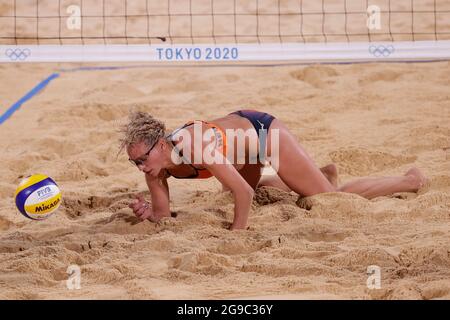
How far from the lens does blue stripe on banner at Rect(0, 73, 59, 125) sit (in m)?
7.69

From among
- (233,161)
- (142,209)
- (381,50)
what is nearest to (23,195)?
(142,209)

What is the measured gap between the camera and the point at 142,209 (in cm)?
521

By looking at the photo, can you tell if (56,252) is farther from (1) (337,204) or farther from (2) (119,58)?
(2) (119,58)

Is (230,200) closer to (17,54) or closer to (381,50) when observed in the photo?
(381,50)

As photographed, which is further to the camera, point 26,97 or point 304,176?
point 26,97

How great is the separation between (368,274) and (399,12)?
234 inches

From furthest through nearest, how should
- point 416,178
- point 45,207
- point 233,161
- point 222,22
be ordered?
1. point 222,22
2. point 416,178
3. point 233,161
4. point 45,207

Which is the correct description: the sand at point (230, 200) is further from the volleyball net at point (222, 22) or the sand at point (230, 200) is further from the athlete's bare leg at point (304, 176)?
the volleyball net at point (222, 22)

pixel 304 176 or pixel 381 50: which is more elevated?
pixel 381 50

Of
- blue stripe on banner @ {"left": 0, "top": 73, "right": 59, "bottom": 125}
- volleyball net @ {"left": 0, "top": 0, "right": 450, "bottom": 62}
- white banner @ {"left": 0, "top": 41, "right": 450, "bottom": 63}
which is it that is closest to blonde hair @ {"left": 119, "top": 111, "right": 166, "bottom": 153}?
white banner @ {"left": 0, "top": 41, "right": 450, "bottom": 63}

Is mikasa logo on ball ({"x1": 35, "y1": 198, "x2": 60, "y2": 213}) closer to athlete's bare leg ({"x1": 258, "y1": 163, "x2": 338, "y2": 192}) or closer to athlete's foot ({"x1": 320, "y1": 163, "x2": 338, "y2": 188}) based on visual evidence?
athlete's bare leg ({"x1": 258, "y1": 163, "x2": 338, "y2": 192})

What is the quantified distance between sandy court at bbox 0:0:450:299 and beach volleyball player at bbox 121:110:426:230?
10cm

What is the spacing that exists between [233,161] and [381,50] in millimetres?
2379
